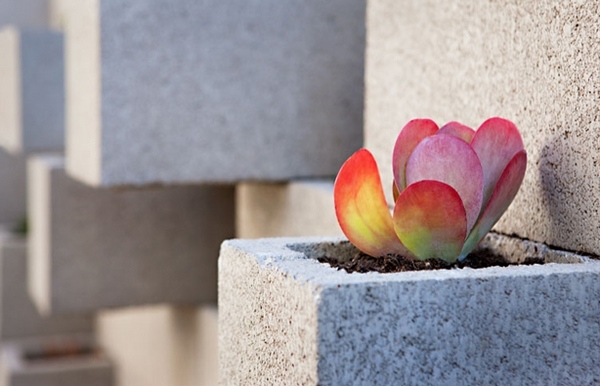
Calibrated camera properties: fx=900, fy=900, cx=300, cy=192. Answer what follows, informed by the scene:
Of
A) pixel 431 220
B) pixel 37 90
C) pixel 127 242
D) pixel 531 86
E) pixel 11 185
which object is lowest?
pixel 127 242

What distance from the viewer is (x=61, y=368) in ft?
17.0

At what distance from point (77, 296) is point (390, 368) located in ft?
8.97

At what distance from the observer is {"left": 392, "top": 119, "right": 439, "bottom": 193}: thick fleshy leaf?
1.47 meters

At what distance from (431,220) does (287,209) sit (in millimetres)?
1585

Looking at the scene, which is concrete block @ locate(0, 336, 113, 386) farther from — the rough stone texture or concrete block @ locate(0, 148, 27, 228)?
the rough stone texture

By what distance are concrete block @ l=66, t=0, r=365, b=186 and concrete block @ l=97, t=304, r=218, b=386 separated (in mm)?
972

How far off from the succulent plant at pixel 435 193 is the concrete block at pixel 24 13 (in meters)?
6.84

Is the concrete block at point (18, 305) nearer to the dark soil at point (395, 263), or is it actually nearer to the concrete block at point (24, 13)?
the concrete block at point (24, 13)

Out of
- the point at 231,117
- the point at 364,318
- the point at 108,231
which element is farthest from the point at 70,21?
the point at 364,318

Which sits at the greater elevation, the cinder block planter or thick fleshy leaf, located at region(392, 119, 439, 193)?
thick fleshy leaf, located at region(392, 119, 439, 193)

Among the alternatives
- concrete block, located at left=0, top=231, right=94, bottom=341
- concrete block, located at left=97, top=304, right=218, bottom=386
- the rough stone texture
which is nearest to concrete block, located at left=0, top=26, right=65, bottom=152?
concrete block, located at left=97, top=304, right=218, bottom=386

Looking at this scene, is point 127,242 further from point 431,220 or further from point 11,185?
point 11,185

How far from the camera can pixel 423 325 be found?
3.75ft

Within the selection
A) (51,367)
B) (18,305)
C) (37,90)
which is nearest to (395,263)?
(37,90)
